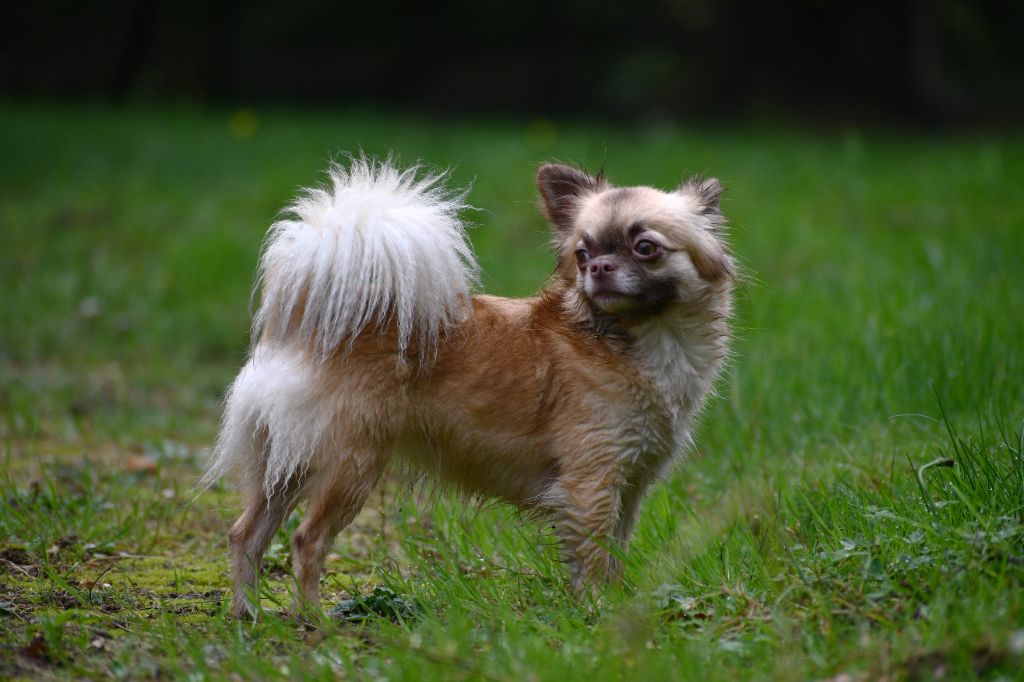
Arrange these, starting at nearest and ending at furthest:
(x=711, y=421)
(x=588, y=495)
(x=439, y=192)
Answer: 1. (x=588, y=495)
2. (x=439, y=192)
3. (x=711, y=421)

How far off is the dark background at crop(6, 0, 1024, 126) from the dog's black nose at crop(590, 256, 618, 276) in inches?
503

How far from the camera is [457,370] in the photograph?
362cm

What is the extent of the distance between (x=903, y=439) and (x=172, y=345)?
513 centimetres

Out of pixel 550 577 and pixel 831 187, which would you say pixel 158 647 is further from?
pixel 831 187

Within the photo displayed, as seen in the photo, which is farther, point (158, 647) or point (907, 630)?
point (158, 647)

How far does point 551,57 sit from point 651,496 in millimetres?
16004

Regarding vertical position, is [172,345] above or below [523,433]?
below

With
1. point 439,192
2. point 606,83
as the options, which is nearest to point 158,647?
point 439,192

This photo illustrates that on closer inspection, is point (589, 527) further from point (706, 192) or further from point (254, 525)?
point (706, 192)

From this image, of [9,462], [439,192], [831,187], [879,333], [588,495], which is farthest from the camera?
[831,187]

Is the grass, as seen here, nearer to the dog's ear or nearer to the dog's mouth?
the dog's mouth

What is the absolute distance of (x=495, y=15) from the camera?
18781 millimetres

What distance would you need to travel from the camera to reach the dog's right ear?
412 cm

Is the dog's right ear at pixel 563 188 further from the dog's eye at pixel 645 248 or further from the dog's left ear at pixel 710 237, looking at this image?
the dog's eye at pixel 645 248
